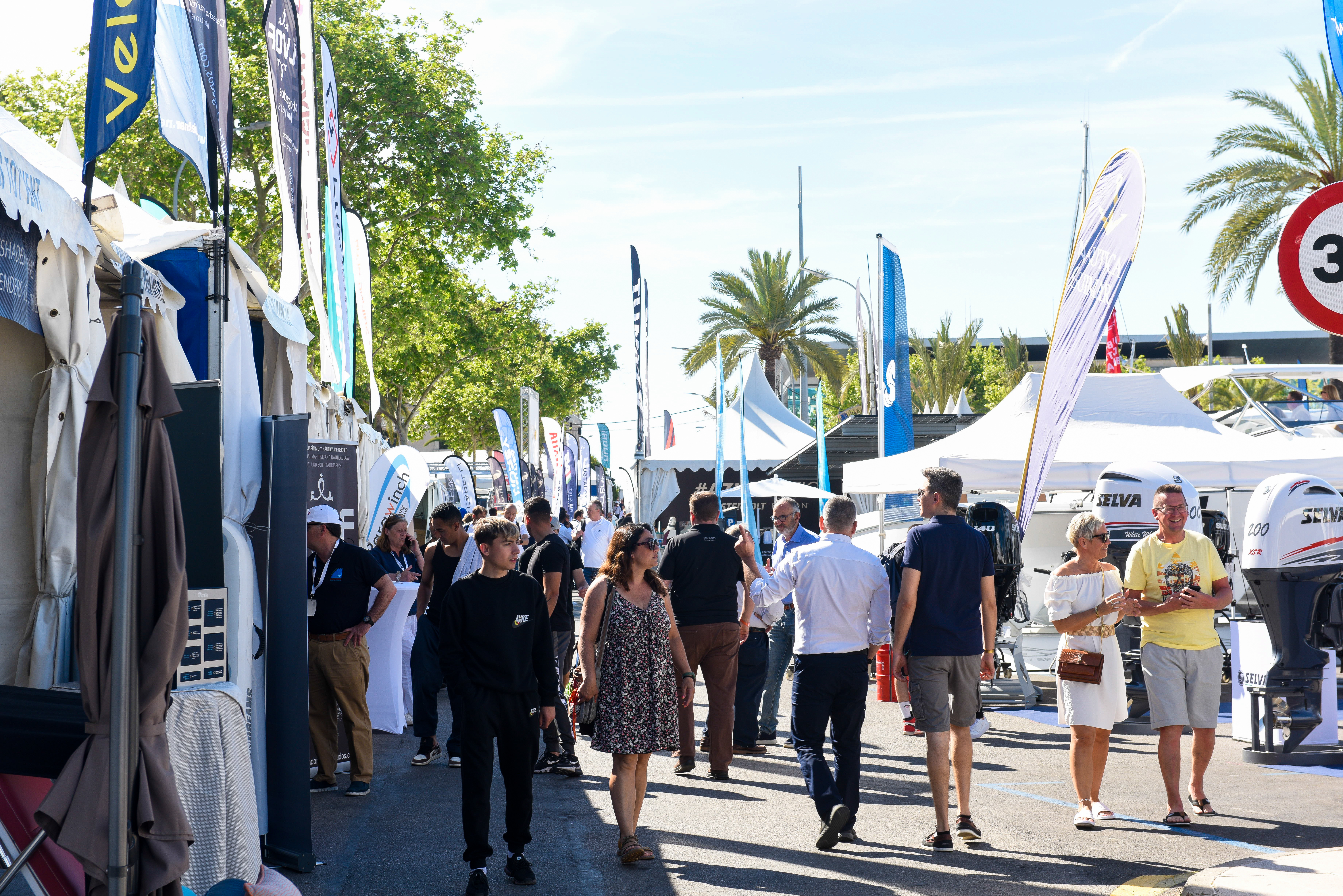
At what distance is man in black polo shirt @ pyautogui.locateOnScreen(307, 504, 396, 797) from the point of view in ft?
26.1

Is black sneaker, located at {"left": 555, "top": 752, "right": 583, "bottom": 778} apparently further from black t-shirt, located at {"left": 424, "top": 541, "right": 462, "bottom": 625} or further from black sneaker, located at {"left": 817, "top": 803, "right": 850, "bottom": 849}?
black sneaker, located at {"left": 817, "top": 803, "right": 850, "bottom": 849}

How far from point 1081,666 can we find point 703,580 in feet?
9.50

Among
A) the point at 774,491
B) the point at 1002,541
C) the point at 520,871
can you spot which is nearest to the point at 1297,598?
the point at 1002,541

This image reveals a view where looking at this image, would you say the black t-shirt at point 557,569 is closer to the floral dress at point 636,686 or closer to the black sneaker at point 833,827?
the floral dress at point 636,686

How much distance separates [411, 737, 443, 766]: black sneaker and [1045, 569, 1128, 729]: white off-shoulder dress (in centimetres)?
474

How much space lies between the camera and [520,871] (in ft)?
19.7

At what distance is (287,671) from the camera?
627 centimetres

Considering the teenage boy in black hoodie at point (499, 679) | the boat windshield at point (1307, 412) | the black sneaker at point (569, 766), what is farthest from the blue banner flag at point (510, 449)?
the teenage boy in black hoodie at point (499, 679)

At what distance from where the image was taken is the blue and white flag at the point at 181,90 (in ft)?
21.4

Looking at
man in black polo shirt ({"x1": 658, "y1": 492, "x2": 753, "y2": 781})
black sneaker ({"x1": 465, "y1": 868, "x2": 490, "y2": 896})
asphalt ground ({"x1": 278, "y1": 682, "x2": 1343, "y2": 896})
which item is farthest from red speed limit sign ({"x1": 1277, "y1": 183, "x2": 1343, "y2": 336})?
man in black polo shirt ({"x1": 658, "y1": 492, "x2": 753, "y2": 781})

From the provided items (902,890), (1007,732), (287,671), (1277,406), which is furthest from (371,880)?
(1277,406)

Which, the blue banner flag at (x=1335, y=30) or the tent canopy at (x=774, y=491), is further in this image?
the tent canopy at (x=774, y=491)

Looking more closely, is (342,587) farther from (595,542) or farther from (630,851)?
(595,542)

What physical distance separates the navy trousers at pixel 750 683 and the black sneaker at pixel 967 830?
312cm
